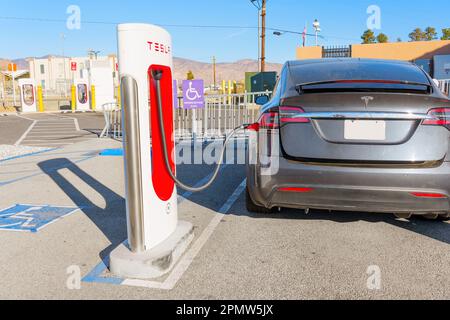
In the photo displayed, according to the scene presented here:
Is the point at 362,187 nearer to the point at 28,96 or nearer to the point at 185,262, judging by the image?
the point at 185,262

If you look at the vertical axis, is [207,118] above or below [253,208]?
above

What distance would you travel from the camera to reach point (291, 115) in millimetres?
3477

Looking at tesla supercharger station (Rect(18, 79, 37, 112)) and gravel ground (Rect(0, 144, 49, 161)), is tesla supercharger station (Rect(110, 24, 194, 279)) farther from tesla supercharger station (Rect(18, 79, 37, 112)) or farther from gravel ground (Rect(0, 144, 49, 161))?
tesla supercharger station (Rect(18, 79, 37, 112))

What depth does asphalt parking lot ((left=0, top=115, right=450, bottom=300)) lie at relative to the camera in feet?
9.46

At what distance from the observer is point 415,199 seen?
3.37 m

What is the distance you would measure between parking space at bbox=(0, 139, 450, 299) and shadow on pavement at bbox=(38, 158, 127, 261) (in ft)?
0.04

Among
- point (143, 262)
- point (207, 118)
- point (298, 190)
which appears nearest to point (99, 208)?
point (143, 262)

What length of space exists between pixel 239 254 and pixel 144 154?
3.95 ft

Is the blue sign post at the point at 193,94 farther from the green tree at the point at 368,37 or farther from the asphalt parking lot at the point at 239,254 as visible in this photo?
the green tree at the point at 368,37

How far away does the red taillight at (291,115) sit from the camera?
344cm

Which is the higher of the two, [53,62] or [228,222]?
[53,62]

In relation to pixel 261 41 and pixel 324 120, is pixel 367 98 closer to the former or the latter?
pixel 324 120
